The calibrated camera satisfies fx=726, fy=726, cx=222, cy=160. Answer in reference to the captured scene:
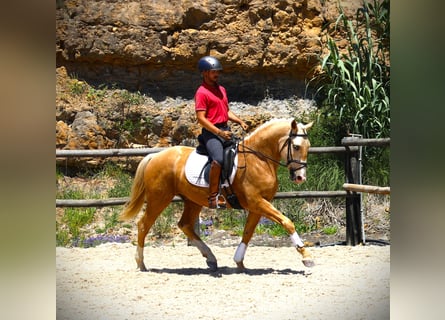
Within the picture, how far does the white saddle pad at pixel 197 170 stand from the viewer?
228 inches

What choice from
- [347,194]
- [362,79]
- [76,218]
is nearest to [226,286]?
[347,194]

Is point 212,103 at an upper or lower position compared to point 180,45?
lower

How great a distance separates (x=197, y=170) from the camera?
5824mm

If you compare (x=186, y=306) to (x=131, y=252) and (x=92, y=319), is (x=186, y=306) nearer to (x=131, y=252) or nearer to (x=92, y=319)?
(x=92, y=319)

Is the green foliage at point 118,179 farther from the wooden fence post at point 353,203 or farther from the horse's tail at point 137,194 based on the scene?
the wooden fence post at point 353,203

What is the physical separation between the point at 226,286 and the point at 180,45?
13.6 feet

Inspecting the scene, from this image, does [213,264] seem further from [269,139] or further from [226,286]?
[269,139]


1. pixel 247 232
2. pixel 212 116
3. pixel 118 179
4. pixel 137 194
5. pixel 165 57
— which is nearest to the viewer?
pixel 212 116

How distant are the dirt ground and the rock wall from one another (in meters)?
2.77

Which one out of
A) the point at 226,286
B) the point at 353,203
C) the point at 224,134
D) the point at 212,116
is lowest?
the point at 226,286
